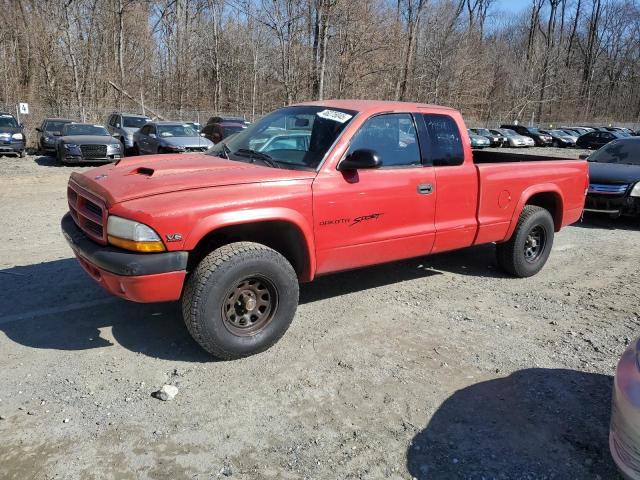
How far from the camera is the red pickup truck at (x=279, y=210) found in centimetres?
A: 348

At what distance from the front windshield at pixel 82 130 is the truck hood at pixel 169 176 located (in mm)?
15017

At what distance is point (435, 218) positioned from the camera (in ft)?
16.0

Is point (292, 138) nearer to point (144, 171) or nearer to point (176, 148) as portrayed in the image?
point (144, 171)

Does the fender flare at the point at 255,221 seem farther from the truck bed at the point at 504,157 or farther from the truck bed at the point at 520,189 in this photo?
the truck bed at the point at 504,157

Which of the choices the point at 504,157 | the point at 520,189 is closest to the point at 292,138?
the point at 520,189

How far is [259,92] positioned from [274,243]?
40.7 meters

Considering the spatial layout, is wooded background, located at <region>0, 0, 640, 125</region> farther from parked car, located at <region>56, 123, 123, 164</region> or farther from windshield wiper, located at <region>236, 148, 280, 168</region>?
windshield wiper, located at <region>236, 148, 280, 168</region>

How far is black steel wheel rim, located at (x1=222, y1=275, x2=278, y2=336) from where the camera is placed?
3803 mm

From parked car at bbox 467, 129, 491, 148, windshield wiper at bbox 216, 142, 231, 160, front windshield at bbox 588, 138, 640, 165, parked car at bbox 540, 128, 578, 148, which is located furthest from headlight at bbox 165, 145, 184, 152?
parked car at bbox 540, 128, 578, 148

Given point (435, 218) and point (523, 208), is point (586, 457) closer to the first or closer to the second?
point (435, 218)

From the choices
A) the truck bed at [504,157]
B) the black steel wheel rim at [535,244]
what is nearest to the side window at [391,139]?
the black steel wheel rim at [535,244]

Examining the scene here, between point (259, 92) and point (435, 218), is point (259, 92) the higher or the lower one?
the higher one

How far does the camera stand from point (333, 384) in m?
3.61

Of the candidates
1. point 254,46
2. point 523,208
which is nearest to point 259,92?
point 254,46
